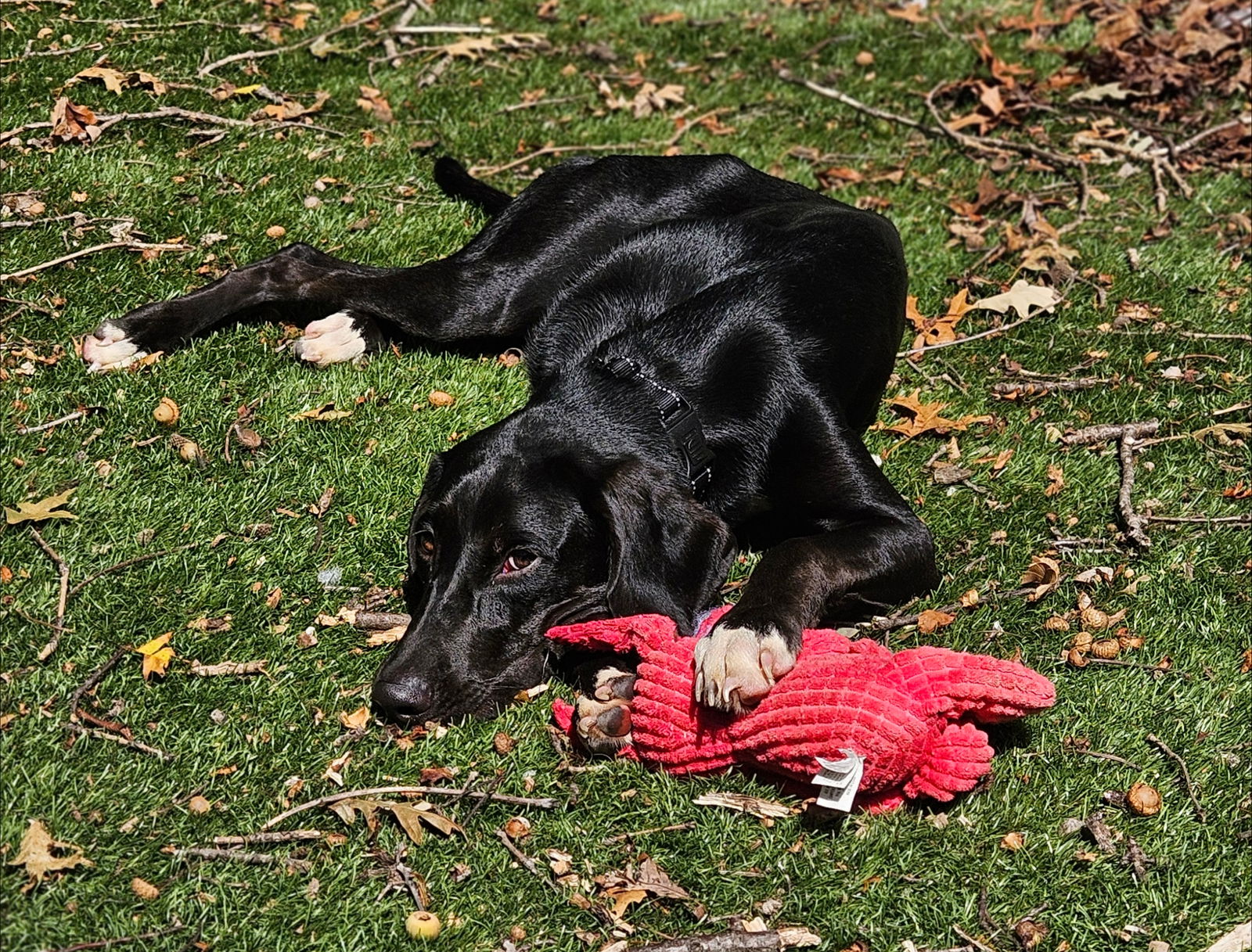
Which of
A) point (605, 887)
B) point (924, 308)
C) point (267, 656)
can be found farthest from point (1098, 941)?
point (924, 308)

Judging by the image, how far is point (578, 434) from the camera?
14.2 ft

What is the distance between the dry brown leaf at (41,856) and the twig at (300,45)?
5025 millimetres

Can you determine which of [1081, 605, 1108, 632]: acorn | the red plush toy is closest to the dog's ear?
the red plush toy

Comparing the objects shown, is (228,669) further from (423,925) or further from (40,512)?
(423,925)

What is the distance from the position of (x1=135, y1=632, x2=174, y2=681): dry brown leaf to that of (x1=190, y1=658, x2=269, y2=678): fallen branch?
80 millimetres

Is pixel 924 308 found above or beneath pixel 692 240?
beneath

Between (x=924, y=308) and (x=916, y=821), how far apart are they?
329 centimetres

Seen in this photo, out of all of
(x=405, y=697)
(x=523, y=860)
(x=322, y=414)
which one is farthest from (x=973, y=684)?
(x=322, y=414)

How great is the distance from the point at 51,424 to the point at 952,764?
130 inches

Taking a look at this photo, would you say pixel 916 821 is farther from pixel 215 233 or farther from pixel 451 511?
pixel 215 233

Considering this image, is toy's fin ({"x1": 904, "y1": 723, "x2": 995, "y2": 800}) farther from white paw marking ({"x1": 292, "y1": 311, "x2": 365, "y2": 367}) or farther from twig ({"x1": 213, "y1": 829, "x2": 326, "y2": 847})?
white paw marking ({"x1": 292, "y1": 311, "x2": 365, "y2": 367})

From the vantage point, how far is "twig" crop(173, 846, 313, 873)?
3334mm

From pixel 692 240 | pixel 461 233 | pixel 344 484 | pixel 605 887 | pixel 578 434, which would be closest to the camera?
pixel 605 887

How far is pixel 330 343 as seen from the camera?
17.6 feet
